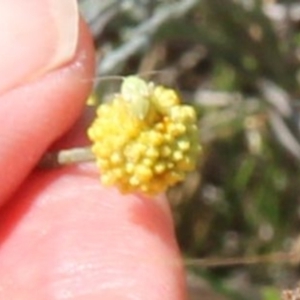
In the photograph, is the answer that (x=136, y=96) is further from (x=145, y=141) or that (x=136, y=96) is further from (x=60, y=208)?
(x=60, y=208)

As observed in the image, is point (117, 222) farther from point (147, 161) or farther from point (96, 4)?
point (96, 4)

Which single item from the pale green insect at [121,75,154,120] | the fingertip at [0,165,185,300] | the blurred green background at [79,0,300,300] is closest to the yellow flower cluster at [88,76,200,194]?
the pale green insect at [121,75,154,120]

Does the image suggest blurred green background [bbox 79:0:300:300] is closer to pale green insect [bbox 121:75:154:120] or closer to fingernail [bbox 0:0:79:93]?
fingernail [bbox 0:0:79:93]

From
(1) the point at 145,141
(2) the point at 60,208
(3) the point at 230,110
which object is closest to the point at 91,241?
(2) the point at 60,208

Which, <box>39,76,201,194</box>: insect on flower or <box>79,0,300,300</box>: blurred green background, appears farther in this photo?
<box>79,0,300,300</box>: blurred green background

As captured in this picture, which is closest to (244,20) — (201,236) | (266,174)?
(266,174)

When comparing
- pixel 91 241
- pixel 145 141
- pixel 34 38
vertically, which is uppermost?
pixel 34 38

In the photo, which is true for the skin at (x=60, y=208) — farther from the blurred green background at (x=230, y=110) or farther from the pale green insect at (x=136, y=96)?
the blurred green background at (x=230, y=110)
